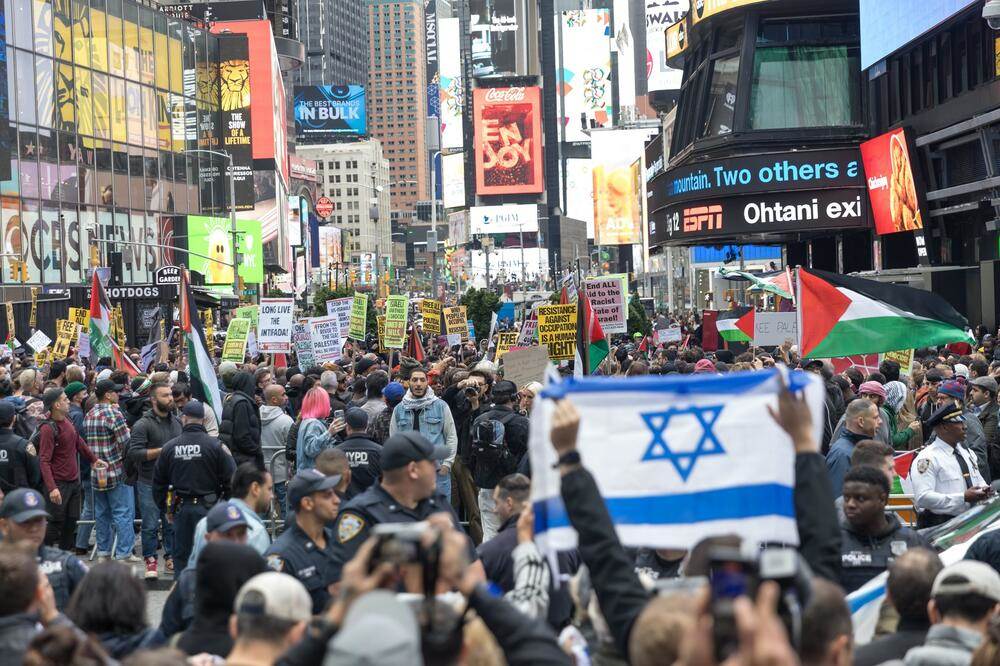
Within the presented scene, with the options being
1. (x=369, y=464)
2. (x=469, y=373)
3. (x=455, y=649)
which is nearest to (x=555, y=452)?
(x=455, y=649)

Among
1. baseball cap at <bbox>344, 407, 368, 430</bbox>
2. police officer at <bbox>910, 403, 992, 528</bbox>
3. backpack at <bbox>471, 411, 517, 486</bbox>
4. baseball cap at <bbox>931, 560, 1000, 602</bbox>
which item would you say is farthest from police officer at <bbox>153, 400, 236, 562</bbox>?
baseball cap at <bbox>931, 560, 1000, 602</bbox>

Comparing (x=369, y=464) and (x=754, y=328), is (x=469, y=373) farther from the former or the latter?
(x=754, y=328)

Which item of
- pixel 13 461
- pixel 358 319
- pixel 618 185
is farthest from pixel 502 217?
pixel 13 461

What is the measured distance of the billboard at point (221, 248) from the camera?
63.4 m

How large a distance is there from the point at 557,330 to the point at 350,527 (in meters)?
9.92

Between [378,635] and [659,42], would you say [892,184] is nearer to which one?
[378,635]

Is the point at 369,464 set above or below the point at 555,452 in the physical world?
below

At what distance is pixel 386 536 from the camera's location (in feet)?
11.8

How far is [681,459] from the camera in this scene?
4746mm

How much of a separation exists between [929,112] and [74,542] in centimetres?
2191

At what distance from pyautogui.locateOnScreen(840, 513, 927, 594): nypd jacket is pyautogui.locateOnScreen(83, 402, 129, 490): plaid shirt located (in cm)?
769

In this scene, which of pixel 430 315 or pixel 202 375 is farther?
pixel 430 315

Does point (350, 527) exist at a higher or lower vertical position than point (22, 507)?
lower

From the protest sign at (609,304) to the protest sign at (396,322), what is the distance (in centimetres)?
578
